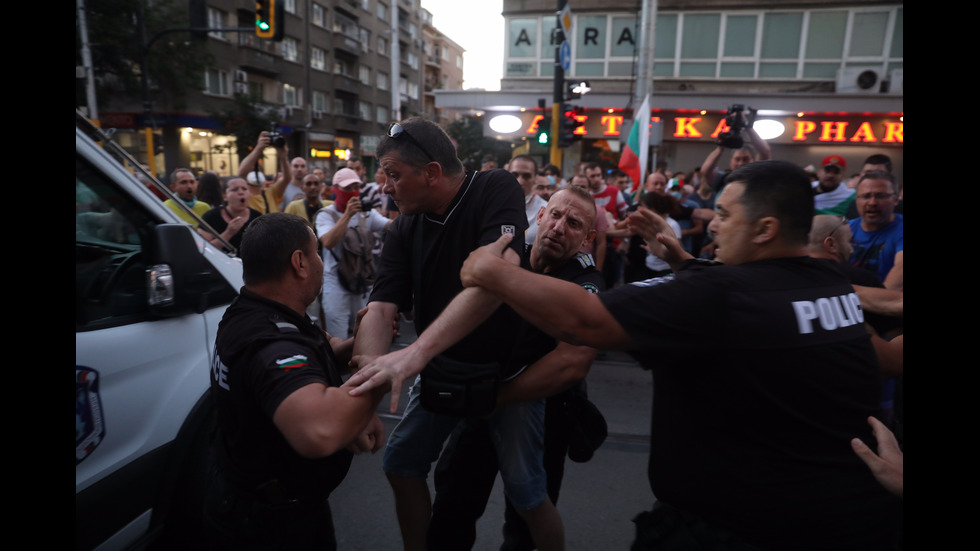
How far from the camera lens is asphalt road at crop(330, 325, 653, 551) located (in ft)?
9.36

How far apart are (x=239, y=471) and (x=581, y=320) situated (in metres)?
1.13

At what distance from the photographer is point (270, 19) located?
9.44m

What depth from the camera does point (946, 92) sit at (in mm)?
1201

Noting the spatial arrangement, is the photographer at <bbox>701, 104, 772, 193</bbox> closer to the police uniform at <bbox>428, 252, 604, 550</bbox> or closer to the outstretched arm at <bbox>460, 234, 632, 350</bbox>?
the police uniform at <bbox>428, 252, 604, 550</bbox>

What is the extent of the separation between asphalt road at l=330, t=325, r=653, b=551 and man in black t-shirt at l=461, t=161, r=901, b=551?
63.5 inches

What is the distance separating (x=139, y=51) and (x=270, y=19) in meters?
10.9

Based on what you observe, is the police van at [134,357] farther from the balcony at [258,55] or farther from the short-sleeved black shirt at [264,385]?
the balcony at [258,55]

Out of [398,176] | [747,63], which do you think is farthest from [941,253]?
[747,63]

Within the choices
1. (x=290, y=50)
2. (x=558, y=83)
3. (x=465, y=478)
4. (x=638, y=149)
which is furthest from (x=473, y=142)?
(x=465, y=478)

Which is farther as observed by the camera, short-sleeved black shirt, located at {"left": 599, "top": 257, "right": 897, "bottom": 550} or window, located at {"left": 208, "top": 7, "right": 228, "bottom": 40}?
window, located at {"left": 208, "top": 7, "right": 228, "bottom": 40}

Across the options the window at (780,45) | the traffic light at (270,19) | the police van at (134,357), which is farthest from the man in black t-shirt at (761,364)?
the window at (780,45)

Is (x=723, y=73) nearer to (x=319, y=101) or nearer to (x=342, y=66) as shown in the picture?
(x=319, y=101)

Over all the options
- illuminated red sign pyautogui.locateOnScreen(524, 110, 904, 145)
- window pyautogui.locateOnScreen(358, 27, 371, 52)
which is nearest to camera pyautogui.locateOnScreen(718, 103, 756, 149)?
illuminated red sign pyautogui.locateOnScreen(524, 110, 904, 145)

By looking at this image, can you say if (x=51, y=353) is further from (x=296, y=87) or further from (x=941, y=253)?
(x=296, y=87)
